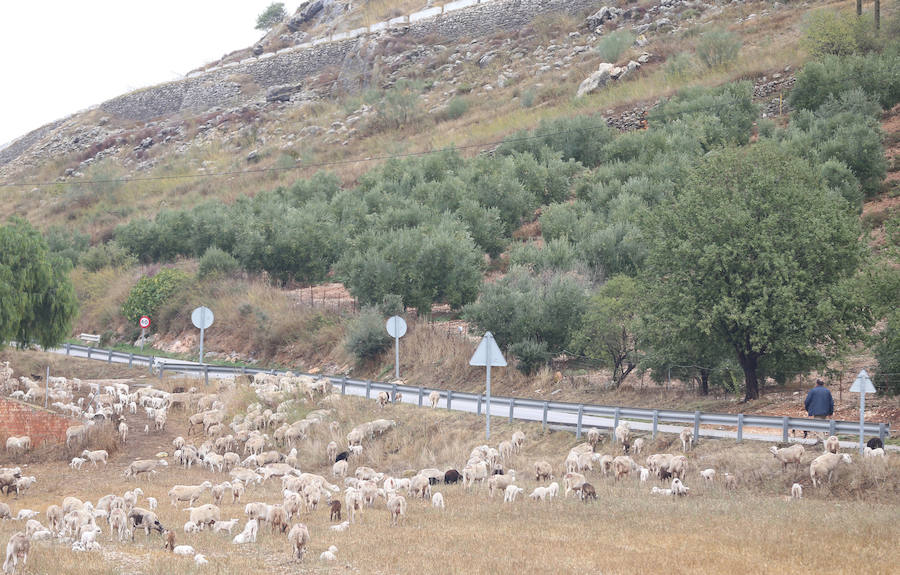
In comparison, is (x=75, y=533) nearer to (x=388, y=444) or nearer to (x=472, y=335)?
(x=388, y=444)

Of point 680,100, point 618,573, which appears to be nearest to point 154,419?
point 618,573

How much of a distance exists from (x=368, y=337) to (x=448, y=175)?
23100 mm

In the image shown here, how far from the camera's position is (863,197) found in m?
46.9

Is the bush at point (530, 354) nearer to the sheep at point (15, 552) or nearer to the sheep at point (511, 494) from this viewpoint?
the sheep at point (511, 494)

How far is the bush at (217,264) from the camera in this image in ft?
178

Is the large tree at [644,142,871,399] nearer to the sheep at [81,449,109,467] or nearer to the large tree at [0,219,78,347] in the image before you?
the sheep at [81,449,109,467]

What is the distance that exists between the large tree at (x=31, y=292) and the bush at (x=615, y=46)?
181 ft

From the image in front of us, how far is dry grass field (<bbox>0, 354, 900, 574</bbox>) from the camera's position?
12.8m

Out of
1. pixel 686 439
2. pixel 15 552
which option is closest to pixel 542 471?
pixel 686 439

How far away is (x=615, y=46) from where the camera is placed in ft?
266

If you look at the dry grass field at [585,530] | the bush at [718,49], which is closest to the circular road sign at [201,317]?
the dry grass field at [585,530]

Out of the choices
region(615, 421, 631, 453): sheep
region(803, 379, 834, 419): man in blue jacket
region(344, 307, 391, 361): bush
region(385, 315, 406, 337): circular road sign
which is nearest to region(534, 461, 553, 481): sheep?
region(615, 421, 631, 453): sheep

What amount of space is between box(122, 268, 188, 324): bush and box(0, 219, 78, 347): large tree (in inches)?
575

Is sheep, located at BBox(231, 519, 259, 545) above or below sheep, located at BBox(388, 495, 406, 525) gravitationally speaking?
above
